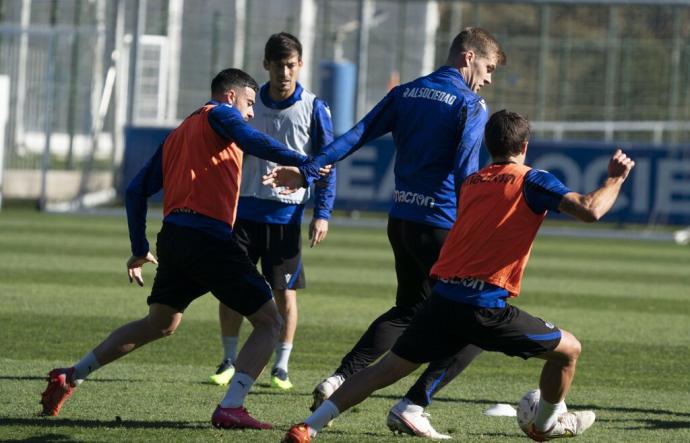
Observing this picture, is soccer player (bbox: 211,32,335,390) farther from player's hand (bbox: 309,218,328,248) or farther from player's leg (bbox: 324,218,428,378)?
player's leg (bbox: 324,218,428,378)

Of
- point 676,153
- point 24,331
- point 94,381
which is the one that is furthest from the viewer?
point 676,153

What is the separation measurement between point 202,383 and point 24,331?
2.38 metres

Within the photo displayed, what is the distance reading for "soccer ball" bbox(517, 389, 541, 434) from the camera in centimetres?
665

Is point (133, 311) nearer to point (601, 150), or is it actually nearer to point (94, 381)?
point (94, 381)

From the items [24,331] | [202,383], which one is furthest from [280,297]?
[24,331]

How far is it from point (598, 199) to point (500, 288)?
62cm

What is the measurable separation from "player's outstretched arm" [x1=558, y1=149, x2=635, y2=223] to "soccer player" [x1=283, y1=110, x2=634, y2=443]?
5.7 inches

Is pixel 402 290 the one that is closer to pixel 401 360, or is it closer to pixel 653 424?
pixel 401 360

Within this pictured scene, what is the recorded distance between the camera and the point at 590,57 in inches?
1007

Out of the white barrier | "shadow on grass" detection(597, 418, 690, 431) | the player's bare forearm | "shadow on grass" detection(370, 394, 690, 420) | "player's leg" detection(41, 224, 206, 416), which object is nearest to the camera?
the player's bare forearm

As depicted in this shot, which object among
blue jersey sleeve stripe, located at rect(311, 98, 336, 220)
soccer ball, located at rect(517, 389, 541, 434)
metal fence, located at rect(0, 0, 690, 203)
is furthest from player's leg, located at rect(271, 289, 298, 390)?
metal fence, located at rect(0, 0, 690, 203)

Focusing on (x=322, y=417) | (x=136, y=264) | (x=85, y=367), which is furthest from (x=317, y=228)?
(x=322, y=417)

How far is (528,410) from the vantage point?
6672 mm

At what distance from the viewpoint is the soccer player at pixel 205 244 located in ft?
22.9
